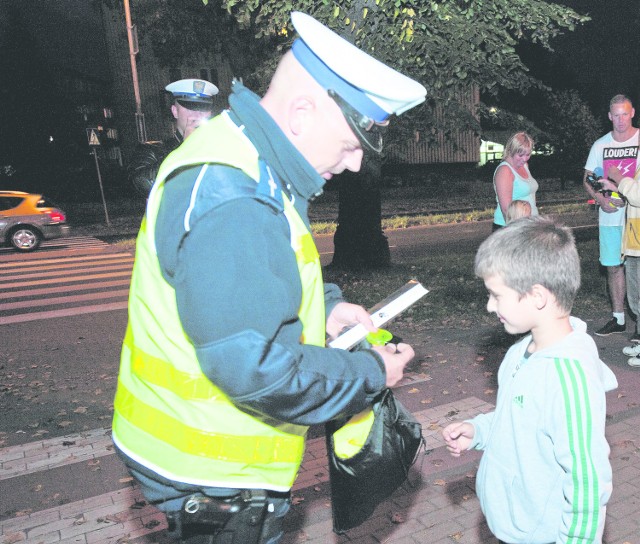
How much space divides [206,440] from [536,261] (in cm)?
118

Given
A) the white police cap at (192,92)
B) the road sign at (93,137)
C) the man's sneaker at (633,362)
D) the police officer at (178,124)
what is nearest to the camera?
the police officer at (178,124)

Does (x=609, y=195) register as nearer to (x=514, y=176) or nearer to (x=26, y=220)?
(x=514, y=176)

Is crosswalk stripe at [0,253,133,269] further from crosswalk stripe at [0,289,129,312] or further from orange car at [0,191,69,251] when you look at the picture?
crosswalk stripe at [0,289,129,312]

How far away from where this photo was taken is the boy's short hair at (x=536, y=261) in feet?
6.61

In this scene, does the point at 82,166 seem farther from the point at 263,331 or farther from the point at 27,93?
the point at 263,331

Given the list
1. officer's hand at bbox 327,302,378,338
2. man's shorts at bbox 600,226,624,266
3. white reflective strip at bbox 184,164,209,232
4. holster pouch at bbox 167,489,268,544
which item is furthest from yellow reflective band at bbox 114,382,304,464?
man's shorts at bbox 600,226,624,266

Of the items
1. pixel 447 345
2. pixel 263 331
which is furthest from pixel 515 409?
pixel 447 345

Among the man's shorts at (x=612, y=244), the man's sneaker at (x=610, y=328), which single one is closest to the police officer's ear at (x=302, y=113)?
the man's shorts at (x=612, y=244)

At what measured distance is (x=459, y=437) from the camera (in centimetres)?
227

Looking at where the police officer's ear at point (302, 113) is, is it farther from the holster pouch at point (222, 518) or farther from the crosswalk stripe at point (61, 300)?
the crosswalk stripe at point (61, 300)

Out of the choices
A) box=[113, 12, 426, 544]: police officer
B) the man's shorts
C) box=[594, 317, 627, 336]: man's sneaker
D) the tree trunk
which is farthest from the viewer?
the tree trunk

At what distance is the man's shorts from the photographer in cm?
646

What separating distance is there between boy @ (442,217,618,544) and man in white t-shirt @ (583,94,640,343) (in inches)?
183

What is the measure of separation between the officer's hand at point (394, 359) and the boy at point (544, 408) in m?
0.44
